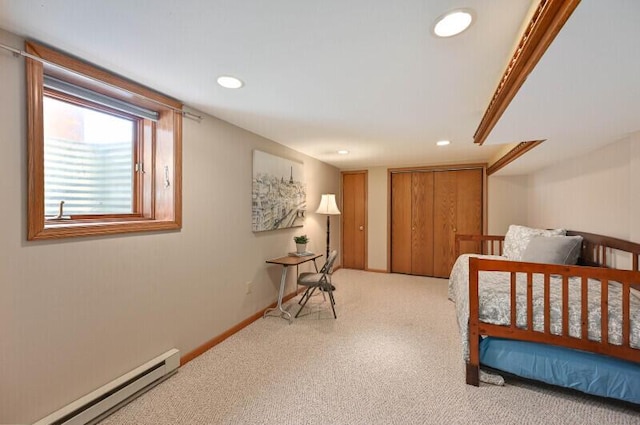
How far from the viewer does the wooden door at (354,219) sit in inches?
208

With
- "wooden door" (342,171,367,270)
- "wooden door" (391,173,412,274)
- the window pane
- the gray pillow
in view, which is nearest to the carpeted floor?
the gray pillow

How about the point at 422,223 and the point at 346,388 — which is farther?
the point at 422,223

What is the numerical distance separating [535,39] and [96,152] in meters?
2.47

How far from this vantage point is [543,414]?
64.1 inches

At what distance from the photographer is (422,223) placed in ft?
15.9

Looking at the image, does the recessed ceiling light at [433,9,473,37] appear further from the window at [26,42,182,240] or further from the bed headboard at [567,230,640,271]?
the bed headboard at [567,230,640,271]

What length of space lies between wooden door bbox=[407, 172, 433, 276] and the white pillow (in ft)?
4.52

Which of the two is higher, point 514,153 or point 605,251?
point 514,153

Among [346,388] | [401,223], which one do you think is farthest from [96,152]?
[401,223]

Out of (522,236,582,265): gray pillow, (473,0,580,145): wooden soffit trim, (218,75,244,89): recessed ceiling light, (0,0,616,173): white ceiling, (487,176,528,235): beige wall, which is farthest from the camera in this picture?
(487,176,528,235): beige wall

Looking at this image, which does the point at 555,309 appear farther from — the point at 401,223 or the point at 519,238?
the point at 401,223

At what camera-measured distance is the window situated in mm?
1394

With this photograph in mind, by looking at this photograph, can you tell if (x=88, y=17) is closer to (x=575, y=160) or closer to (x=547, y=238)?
(x=547, y=238)

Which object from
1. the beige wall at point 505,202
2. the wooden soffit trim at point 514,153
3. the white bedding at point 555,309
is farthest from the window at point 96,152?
the beige wall at point 505,202
